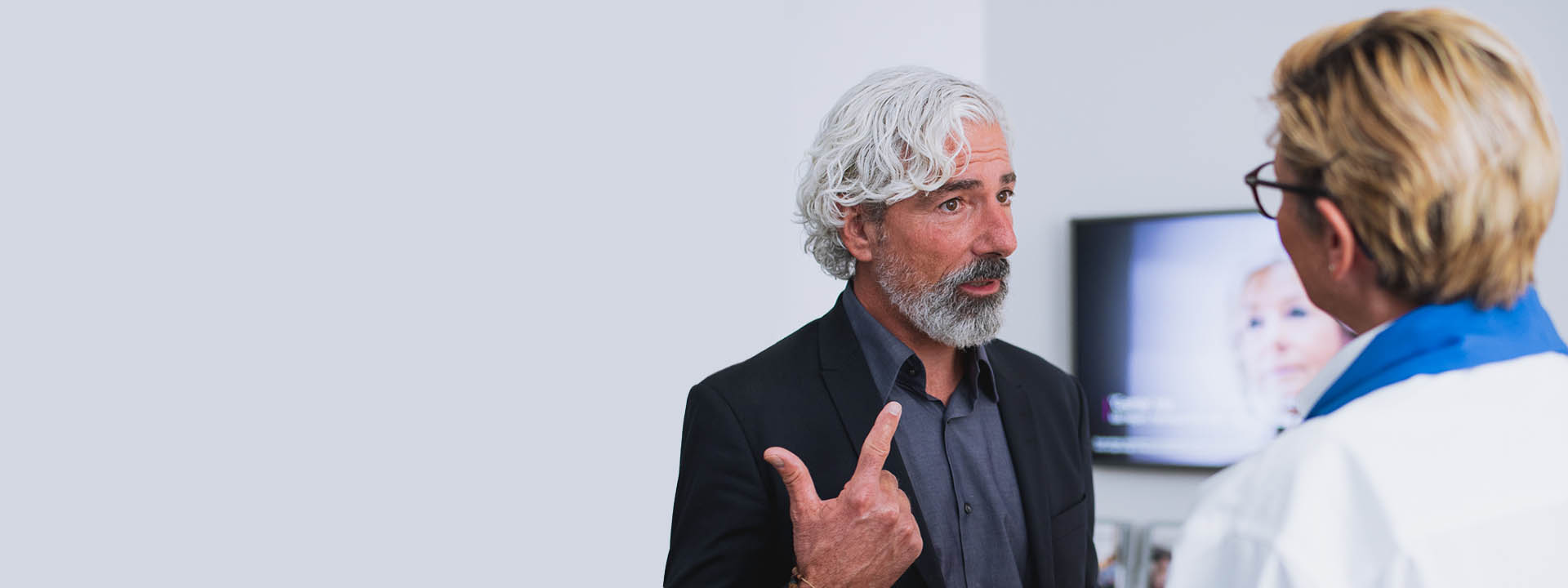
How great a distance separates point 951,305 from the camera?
1719 mm

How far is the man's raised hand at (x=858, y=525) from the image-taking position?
4.62 feet

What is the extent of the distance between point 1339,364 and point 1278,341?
9.65 ft

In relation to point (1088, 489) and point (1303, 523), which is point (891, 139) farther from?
point (1303, 523)

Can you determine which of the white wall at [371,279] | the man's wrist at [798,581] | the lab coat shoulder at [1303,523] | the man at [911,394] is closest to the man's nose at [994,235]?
the man at [911,394]

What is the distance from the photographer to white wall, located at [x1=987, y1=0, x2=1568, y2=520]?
12.6 ft

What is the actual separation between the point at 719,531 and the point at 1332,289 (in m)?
0.85

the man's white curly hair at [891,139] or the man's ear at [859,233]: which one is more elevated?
the man's white curly hair at [891,139]

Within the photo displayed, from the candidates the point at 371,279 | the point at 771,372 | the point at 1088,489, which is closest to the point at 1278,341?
the point at 1088,489

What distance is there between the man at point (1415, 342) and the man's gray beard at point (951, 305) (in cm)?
72

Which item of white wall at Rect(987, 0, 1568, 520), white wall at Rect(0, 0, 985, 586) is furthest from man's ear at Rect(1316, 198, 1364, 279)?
white wall at Rect(987, 0, 1568, 520)

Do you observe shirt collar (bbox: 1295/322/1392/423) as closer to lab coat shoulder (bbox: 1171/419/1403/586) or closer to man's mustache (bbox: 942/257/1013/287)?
lab coat shoulder (bbox: 1171/419/1403/586)

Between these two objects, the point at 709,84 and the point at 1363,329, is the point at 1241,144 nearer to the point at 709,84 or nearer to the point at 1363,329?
the point at 709,84

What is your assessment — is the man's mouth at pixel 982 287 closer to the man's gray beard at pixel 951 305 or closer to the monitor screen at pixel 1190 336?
the man's gray beard at pixel 951 305

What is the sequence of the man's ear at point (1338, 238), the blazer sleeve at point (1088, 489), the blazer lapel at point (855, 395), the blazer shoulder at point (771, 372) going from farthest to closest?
the blazer sleeve at point (1088, 489)
the blazer shoulder at point (771, 372)
the blazer lapel at point (855, 395)
the man's ear at point (1338, 238)
